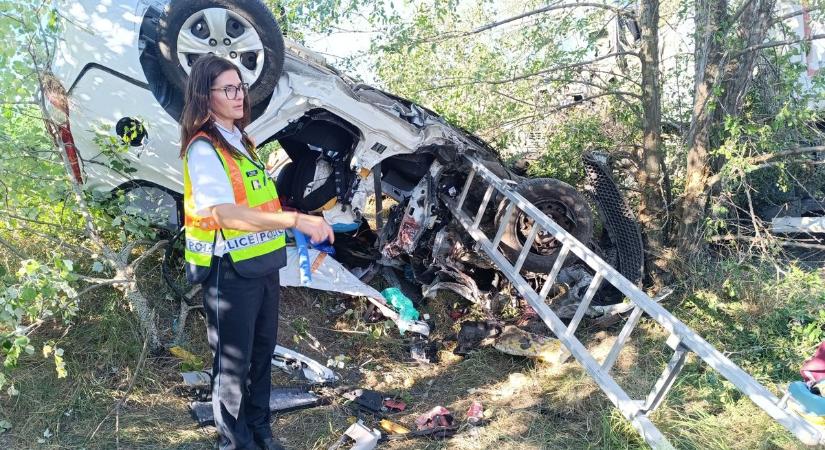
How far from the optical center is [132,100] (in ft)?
11.9

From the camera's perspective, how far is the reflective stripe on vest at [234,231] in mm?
2434

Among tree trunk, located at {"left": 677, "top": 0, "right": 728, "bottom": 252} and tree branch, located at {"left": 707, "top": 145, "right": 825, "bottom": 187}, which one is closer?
tree branch, located at {"left": 707, "top": 145, "right": 825, "bottom": 187}

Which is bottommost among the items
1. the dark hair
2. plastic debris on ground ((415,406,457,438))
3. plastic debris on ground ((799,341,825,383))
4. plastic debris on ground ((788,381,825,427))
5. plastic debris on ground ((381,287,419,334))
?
plastic debris on ground ((415,406,457,438))

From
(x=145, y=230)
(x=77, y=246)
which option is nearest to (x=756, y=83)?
(x=145, y=230)

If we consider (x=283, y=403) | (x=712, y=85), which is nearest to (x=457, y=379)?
(x=283, y=403)

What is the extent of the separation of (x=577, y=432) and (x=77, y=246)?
10.3 ft

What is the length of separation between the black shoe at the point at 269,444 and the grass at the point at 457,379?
22 cm

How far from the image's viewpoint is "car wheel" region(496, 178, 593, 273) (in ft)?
14.8

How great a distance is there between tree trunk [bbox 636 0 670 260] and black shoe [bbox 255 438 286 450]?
138 inches

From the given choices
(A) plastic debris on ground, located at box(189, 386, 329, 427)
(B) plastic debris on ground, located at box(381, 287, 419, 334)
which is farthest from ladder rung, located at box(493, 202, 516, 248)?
(A) plastic debris on ground, located at box(189, 386, 329, 427)

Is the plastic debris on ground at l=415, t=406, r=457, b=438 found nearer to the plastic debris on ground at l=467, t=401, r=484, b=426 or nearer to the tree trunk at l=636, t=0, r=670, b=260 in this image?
the plastic debris on ground at l=467, t=401, r=484, b=426

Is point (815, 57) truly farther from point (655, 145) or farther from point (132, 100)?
point (132, 100)

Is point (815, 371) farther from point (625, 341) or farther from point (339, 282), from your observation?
point (339, 282)

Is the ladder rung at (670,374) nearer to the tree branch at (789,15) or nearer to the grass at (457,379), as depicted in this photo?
the grass at (457,379)
